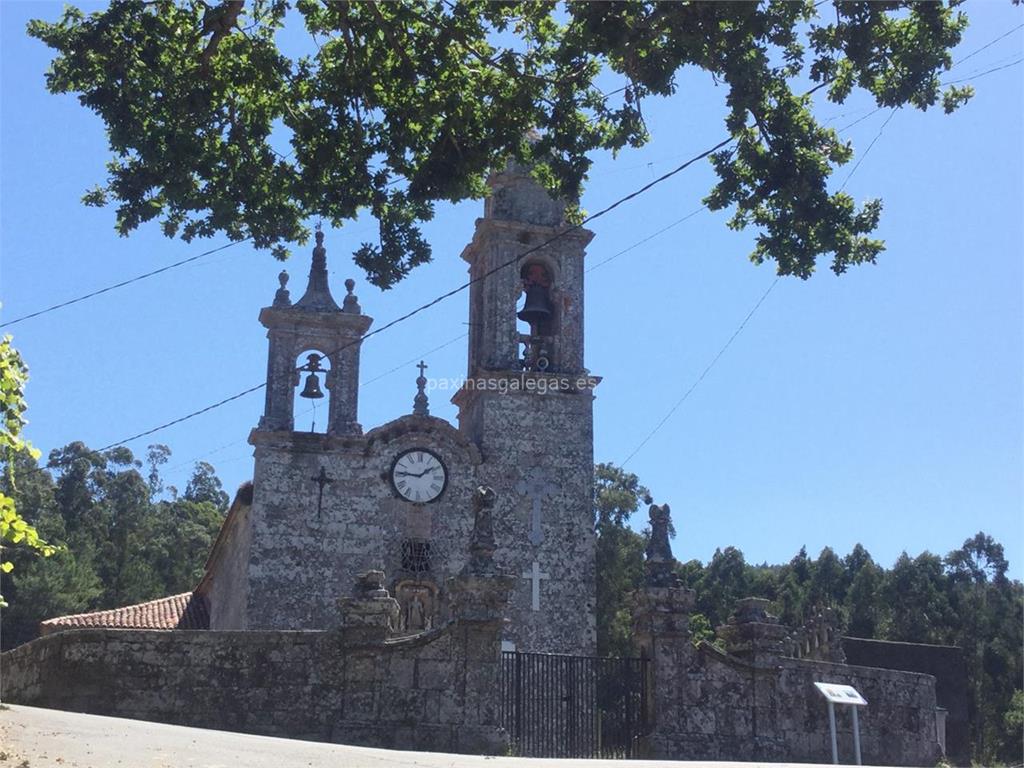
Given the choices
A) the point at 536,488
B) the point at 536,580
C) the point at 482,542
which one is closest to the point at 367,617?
the point at 482,542

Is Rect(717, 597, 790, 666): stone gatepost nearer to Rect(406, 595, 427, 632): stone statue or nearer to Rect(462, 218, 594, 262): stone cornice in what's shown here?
Rect(406, 595, 427, 632): stone statue

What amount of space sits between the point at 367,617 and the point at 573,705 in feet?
8.40

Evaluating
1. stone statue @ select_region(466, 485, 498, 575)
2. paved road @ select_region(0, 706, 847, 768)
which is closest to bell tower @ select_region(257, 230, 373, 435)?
Answer: stone statue @ select_region(466, 485, 498, 575)

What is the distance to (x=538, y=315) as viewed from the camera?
26.0 m

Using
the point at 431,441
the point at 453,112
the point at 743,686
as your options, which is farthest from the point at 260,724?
the point at 431,441

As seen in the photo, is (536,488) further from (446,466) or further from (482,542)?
(482,542)

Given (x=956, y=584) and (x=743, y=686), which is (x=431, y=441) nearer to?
(x=743, y=686)

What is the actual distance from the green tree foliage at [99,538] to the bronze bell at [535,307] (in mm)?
24281

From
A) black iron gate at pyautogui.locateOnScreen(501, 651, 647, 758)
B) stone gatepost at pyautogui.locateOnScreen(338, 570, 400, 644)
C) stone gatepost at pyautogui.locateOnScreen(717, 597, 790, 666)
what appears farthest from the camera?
stone gatepost at pyautogui.locateOnScreen(717, 597, 790, 666)

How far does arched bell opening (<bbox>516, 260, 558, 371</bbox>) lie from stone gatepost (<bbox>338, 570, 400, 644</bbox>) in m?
12.4

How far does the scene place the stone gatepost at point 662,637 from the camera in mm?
14117

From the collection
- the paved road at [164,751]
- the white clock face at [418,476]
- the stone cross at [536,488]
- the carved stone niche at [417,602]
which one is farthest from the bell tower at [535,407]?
the paved road at [164,751]

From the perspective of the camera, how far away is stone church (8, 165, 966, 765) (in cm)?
1303

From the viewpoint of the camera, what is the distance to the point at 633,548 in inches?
1762
